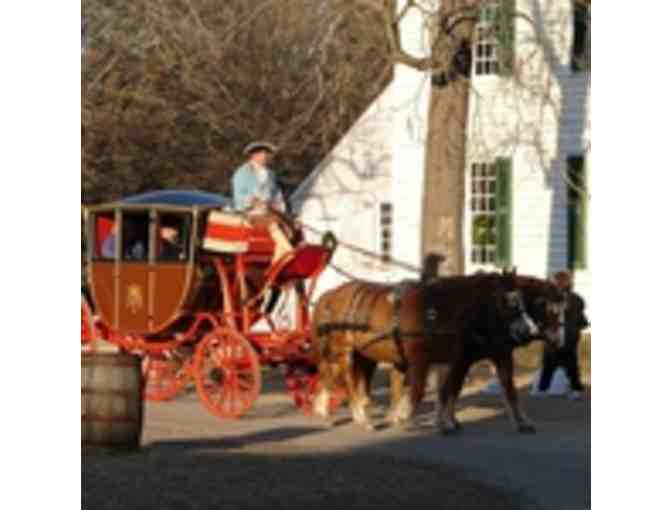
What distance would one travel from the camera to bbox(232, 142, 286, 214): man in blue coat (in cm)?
1959

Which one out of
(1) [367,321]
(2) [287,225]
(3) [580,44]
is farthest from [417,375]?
(3) [580,44]

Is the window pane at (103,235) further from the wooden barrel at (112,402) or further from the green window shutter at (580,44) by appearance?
the green window shutter at (580,44)

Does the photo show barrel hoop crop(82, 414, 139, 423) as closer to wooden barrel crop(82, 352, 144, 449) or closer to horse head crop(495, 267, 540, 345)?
wooden barrel crop(82, 352, 144, 449)

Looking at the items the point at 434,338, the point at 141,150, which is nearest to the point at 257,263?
the point at 434,338

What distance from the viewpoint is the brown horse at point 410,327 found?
18.1 metres

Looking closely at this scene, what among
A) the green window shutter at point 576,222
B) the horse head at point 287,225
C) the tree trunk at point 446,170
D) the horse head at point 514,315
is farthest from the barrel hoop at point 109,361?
the green window shutter at point 576,222

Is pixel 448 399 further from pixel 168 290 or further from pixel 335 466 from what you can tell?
pixel 335 466

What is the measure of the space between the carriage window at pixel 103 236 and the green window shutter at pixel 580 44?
37.8 ft

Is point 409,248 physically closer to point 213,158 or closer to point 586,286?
point 586,286

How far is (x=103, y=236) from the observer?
21156 millimetres

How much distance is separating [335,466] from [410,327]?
Result: 4.42 meters

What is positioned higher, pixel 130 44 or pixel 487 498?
pixel 130 44
